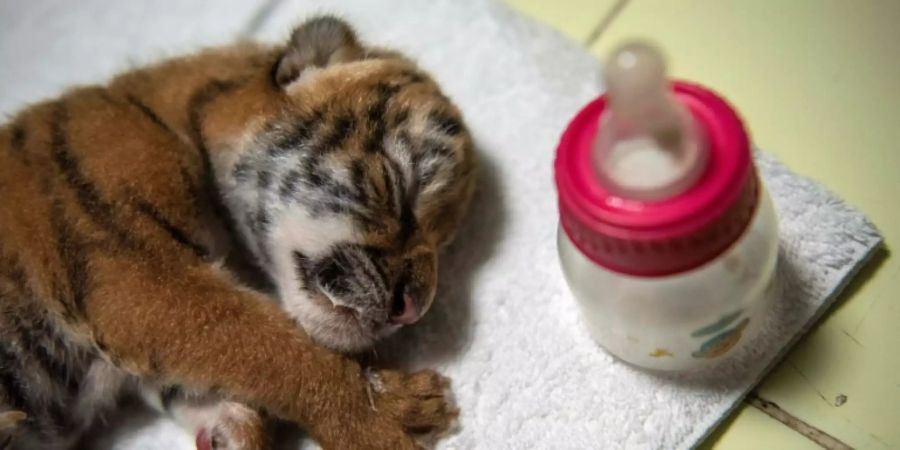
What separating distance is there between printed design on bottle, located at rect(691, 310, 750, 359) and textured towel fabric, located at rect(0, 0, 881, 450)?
6cm

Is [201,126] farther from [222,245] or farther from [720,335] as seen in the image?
[720,335]

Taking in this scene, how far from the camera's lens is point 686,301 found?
87 centimetres

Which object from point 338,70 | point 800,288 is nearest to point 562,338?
point 800,288

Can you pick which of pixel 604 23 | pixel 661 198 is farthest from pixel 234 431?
pixel 604 23

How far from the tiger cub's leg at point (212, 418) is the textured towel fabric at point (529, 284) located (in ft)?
0.13

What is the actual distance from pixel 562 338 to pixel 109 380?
0.49 metres

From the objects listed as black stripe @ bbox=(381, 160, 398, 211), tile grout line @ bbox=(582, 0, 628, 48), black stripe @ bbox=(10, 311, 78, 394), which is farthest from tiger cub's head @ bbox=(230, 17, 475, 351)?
tile grout line @ bbox=(582, 0, 628, 48)

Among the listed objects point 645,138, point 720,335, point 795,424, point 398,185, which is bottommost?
point 795,424

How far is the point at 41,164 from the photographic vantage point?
1.03m

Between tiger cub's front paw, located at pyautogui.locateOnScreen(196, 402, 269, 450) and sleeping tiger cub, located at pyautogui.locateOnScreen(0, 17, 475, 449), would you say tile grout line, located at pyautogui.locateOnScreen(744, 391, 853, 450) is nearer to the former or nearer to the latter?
sleeping tiger cub, located at pyautogui.locateOnScreen(0, 17, 475, 449)

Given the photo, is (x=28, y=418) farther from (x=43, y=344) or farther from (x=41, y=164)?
(x=41, y=164)

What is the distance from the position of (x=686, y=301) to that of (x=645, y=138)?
18cm

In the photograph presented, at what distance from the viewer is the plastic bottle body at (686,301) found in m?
0.86

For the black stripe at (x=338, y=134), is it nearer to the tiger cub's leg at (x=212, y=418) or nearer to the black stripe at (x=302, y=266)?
the black stripe at (x=302, y=266)
